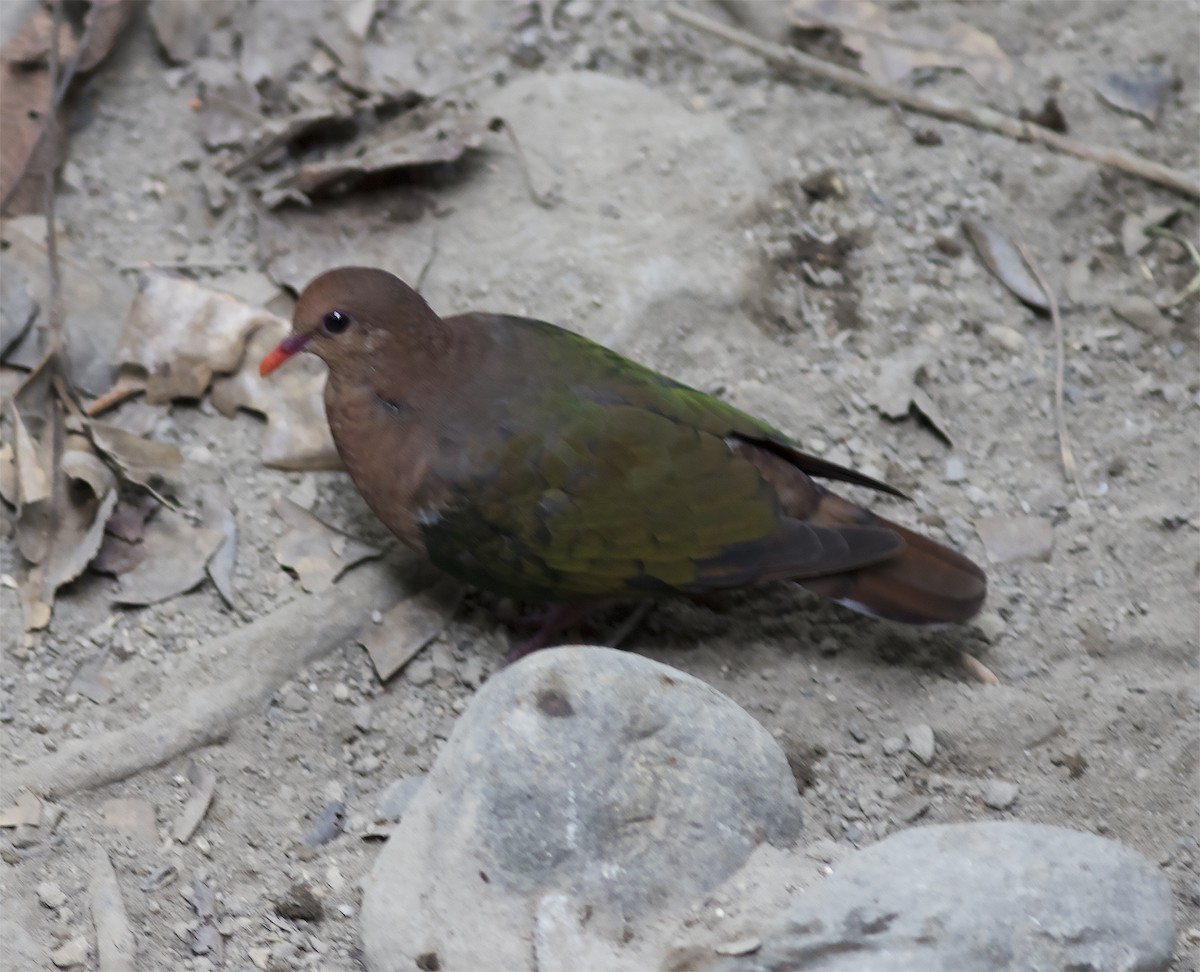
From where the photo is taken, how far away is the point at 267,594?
129 inches

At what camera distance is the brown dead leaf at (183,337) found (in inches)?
140

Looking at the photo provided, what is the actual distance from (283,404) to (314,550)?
0.46 m

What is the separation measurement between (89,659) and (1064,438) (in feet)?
8.42

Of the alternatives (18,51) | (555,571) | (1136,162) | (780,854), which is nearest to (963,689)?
(780,854)

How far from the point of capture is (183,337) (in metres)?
3.58

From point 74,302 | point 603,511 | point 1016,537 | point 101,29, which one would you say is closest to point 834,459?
point 1016,537

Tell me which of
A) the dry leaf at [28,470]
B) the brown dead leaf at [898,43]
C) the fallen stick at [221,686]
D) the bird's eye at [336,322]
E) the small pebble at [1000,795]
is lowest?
the fallen stick at [221,686]

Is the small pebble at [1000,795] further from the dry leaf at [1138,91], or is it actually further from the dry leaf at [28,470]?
the dry leaf at [1138,91]

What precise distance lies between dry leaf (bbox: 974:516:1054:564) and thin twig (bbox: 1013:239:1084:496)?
0.17m

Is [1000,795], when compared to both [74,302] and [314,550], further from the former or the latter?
[74,302]

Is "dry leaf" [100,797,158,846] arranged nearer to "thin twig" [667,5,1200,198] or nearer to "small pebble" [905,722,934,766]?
"small pebble" [905,722,934,766]

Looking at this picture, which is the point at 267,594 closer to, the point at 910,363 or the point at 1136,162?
the point at 910,363

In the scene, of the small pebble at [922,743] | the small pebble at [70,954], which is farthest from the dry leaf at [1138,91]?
the small pebble at [70,954]

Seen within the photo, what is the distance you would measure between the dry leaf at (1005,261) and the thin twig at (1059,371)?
1 cm
